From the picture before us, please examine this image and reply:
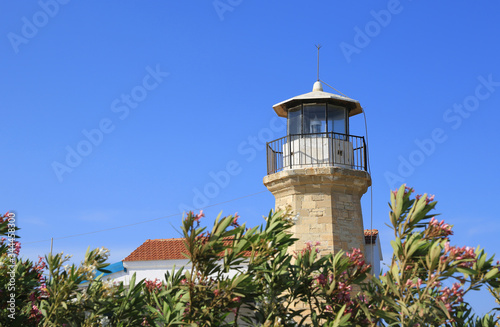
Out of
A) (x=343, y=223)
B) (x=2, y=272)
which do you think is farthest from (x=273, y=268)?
(x=343, y=223)

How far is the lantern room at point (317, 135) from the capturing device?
1540 cm

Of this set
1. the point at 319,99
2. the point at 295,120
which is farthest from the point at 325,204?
the point at 319,99

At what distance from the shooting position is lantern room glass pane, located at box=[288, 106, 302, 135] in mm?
15891

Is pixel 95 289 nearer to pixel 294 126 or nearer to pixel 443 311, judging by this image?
pixel 443 311

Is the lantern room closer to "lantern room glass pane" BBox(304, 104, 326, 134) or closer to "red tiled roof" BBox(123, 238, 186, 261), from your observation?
"lantern room glass pane" BBox(304, 104, 326, 134)

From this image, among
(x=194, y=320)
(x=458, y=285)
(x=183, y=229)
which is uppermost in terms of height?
(x=183, y=229)

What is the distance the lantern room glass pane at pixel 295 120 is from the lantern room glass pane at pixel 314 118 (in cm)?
18

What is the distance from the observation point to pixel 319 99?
15.7 metres

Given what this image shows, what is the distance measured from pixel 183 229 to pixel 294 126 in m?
9.77

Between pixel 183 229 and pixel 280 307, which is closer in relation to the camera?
pixel 183 229

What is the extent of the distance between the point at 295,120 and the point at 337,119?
1223 mm

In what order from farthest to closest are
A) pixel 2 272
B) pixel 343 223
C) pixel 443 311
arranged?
pixel 343 223, pixel 2 272, pixel 443 311

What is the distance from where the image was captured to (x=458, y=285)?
6461 mm

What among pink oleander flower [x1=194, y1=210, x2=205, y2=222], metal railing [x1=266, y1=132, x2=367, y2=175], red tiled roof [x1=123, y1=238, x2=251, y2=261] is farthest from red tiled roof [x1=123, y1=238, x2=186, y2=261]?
pink oleander flower [x1=194, y1=210, x2=205, y2=222]
